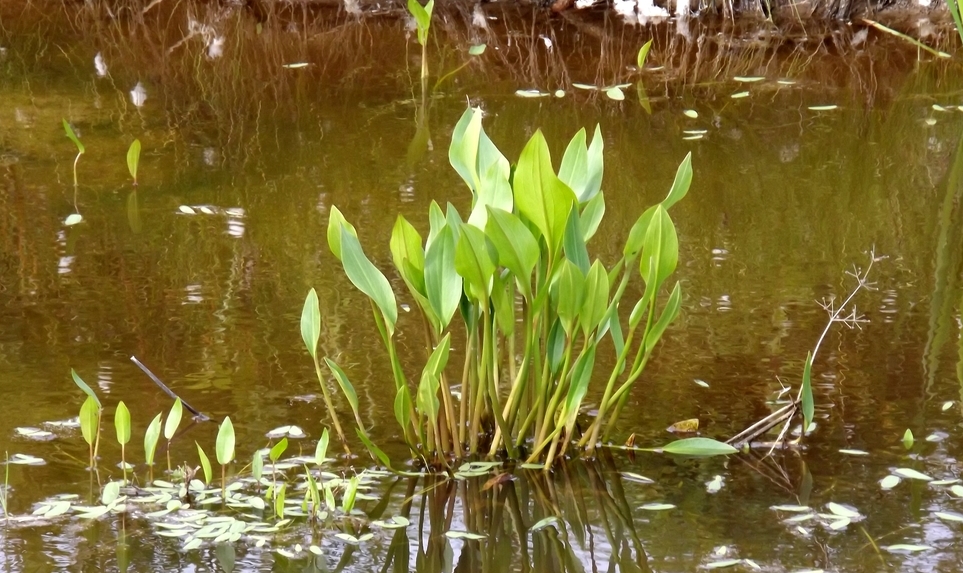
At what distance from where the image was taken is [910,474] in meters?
1.93

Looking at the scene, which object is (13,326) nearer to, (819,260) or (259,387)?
(259,387)

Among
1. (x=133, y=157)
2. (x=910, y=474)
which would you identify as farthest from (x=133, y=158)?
(x=910, y=474)

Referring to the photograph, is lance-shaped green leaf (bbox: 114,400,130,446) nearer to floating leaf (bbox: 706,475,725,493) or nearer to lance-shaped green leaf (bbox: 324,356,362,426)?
lance-shaped green leaf (bbox: 324,356,362,426)

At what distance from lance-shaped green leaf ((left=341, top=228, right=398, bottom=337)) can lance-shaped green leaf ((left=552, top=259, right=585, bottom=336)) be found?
0.28 meters

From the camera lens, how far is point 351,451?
6.62ft

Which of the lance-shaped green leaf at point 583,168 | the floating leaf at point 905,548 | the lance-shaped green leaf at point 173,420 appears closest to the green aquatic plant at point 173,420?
the lance-shaped green leaf at point 173,420

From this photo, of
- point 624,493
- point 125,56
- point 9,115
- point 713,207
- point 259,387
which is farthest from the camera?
point 125,56

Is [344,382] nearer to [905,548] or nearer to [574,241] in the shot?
[574,241]

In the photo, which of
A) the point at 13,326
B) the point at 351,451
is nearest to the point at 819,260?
the point at 351,451

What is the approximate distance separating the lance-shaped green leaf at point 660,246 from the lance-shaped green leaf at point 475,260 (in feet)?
0.87

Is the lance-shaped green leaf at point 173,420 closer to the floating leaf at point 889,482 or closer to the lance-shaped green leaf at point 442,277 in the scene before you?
the lance-shaped green leaf at point 442,277

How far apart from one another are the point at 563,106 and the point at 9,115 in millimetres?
2078

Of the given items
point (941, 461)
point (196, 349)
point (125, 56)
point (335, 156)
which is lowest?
point (941, 461)

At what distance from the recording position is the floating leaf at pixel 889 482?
1889 millimetres
